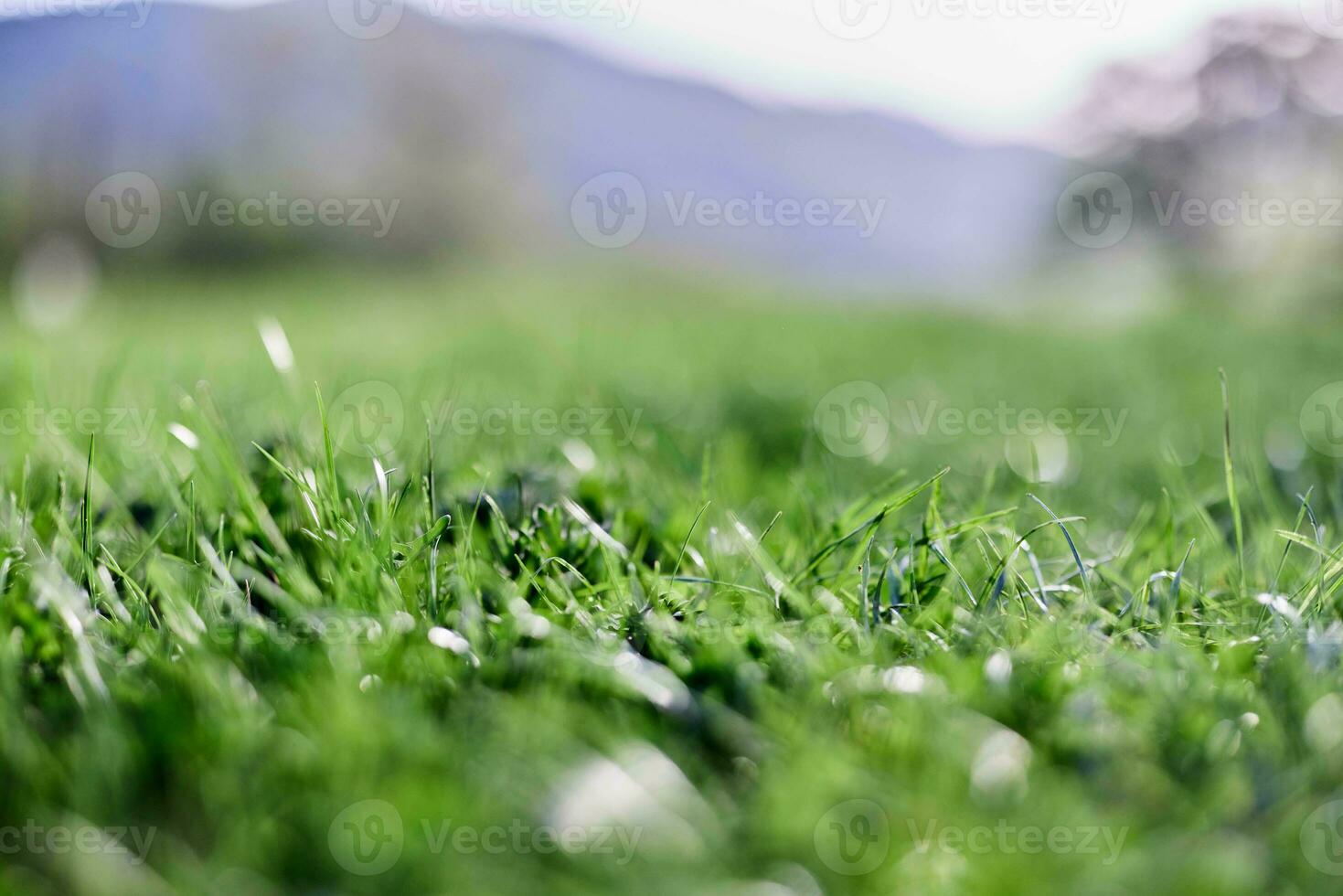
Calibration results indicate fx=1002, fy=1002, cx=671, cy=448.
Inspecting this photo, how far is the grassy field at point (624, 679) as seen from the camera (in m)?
0.88

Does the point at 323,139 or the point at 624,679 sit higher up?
the point at 323,139

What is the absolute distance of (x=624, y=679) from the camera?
109 cm

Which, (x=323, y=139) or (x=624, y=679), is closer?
(x=624, y=679)

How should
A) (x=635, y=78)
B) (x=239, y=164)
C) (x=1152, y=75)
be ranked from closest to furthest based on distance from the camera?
1. (x=1152, y=75)
2. (x=239, y=164)
3. (x=635, y=78)

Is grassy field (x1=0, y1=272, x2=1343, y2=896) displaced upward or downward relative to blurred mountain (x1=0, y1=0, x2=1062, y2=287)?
downward

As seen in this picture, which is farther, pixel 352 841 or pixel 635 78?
pixel 635 78

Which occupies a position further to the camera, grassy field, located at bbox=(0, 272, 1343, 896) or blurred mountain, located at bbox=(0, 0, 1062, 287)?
blurred mountain, located at bbox=(0, 0, 1062, 287)

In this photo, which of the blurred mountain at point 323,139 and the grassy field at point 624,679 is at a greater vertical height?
the blurred mountain at point 323,139

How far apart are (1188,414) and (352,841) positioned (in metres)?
3.56

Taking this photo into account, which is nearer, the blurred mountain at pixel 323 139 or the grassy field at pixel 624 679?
the grassy field at pixel 624 679

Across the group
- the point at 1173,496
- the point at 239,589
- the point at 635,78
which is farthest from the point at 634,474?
Result: the point at 635,78

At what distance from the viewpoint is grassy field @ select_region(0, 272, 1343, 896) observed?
0.88m

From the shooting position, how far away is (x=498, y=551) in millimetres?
1482

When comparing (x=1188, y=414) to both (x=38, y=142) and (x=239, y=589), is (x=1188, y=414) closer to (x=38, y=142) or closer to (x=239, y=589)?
(x=239, y=589)
